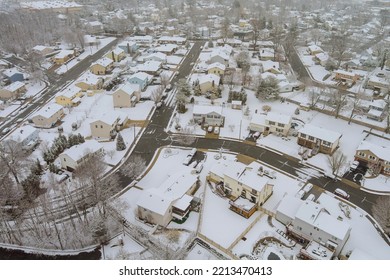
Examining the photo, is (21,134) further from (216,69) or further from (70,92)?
(216,69)

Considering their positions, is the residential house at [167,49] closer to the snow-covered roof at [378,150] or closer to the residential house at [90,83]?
the residential house at [90,83]

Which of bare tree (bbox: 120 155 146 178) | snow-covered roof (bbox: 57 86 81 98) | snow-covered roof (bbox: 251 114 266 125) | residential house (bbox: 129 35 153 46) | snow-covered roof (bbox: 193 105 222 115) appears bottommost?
residential house (bbox: 129 35 153 46)

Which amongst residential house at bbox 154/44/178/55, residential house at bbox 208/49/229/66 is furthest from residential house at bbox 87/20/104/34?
residential house at bbox 208/49/229/66

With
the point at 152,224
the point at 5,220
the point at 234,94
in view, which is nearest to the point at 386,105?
the point at 234,94

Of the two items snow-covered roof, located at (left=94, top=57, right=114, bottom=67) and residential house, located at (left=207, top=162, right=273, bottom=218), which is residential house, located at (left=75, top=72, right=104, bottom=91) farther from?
residential house, located at (left=207, top=162, right=273, bottom=218)
